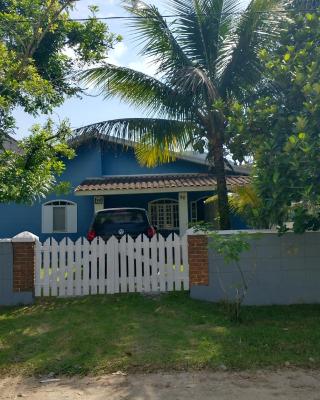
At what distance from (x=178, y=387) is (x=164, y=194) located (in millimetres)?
11518

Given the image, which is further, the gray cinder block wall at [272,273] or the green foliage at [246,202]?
A: the green foliage at [246,202]

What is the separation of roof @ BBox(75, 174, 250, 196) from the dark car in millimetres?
2915

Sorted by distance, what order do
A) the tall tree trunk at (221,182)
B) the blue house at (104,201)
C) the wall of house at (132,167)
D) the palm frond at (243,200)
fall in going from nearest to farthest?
the tall tree trunk at (221,182) < the palm frond at (243,200) < the blue house at (104,201) < the wall of house at (132,167)

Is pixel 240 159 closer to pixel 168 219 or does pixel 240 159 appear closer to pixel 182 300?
pixel 182 300

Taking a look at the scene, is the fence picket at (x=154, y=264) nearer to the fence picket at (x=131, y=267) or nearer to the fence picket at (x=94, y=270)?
the fence picket at (x=131, y=267)

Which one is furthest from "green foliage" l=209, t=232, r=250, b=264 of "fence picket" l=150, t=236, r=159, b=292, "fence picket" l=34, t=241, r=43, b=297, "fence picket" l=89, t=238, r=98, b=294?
"fence picket" l=34, t=241, r=43, b=297

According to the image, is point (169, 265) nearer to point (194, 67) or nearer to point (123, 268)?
point (123, 268)

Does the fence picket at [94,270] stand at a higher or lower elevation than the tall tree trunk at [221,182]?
lower

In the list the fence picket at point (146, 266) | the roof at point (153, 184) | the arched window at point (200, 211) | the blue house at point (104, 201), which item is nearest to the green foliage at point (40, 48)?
the fence picket at point (146, 266)

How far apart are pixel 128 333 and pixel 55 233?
10173mm

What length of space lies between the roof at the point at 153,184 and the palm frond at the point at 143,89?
4060 mm

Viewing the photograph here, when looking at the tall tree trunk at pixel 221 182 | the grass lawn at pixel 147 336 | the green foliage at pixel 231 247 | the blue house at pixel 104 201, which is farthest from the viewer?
the blue house at pixel 104 201

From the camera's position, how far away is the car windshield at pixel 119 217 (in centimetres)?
1052

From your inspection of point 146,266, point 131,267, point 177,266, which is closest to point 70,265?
point 131,267
